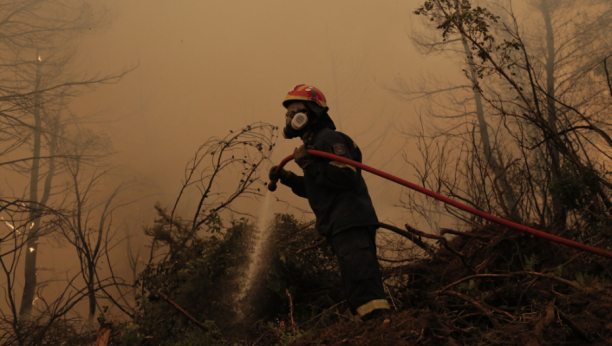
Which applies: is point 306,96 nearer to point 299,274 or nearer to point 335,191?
point 335,191

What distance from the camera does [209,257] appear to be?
3828 millimetres

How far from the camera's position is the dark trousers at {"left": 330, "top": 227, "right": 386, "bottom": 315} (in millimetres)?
2664

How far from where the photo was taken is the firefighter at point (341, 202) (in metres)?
2.68

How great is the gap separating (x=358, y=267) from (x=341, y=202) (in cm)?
45

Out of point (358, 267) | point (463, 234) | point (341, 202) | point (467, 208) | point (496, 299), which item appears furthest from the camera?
point (463, 234)

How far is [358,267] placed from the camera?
2.71m

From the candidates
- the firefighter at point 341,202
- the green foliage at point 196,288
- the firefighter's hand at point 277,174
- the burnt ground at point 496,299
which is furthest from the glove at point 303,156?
the green foliage at point 196,288

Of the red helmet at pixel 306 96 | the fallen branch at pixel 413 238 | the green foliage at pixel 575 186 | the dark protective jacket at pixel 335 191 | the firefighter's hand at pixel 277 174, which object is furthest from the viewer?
the green foliage at pixel 575 186

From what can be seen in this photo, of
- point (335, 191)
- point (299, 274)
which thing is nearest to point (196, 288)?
point (299, 274)

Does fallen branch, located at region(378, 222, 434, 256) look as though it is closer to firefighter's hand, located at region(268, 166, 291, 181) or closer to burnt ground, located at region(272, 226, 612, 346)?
burnt ground, located at region(272, 226, 612, 346)

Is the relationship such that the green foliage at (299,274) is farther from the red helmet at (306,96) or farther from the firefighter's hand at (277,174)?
the red helmet at (306,96)

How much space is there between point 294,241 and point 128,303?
2.58 metres

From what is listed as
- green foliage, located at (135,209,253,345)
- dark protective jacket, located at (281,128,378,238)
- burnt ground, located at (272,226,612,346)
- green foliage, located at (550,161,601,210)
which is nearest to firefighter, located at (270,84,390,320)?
dark protective jacket, located at (281,128,378,238)

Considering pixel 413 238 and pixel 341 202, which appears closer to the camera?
pixel 341 202
